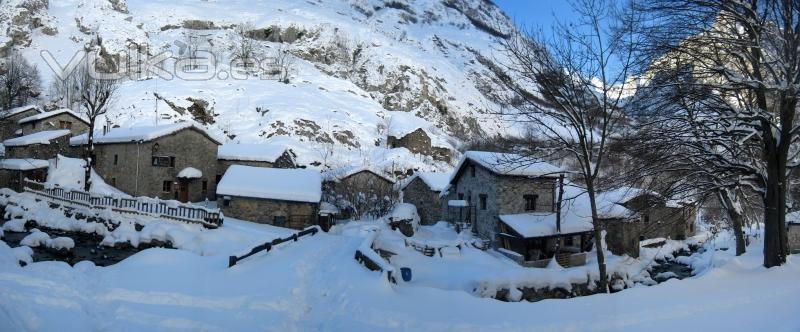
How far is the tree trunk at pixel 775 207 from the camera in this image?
10.2 m

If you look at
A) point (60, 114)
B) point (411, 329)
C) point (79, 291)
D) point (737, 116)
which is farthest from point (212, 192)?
point (737, 116)

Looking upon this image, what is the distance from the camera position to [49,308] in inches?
327

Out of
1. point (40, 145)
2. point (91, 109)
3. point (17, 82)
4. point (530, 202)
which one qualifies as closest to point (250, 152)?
point (91, 109)

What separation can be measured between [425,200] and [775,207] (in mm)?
33121

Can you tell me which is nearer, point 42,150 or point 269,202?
point 269,202

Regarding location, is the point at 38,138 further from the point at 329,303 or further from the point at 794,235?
the point at 794,235

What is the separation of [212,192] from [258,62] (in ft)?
234

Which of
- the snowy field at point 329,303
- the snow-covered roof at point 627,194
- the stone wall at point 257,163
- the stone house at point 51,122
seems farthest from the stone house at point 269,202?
the stone house at point 51,122

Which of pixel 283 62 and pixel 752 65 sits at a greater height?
pixel 283 62

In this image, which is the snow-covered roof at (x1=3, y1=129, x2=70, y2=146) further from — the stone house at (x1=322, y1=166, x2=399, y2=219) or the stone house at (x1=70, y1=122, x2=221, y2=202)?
the stone house at (x1=322, y1=166, x2=399, y2=219)

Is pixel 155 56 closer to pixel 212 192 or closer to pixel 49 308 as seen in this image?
pixel 212 192

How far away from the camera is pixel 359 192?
44.8 metres

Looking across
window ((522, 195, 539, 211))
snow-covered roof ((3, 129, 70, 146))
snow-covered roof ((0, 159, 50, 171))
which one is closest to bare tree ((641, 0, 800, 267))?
window ((522, 195, 539, 211))

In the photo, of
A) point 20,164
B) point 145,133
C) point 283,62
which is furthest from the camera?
point 283,62
